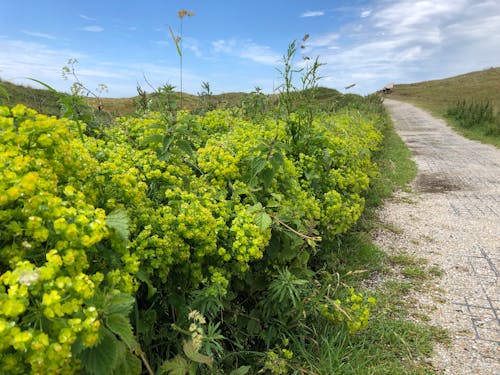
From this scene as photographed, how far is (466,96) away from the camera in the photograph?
115 ft

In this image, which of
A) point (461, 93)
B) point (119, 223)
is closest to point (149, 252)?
point (119, 223)

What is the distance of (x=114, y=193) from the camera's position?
5.29 feet

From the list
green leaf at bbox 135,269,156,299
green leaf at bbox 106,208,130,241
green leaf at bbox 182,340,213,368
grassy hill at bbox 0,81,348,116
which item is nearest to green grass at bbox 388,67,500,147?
grassy hill at bbox 0,81,348,116

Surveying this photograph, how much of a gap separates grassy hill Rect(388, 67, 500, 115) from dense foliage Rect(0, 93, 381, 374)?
26.0 m

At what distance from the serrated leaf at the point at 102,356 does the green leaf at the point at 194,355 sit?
517 millimetres

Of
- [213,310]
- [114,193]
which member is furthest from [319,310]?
[114,193]

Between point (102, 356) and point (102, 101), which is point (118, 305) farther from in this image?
point (102, 101)

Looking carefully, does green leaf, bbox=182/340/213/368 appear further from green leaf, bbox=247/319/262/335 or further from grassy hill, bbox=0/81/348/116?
grassy hill, bbox=0/81/348/116

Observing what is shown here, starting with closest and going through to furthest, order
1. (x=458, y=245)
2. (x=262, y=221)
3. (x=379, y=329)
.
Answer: (x=262, y=221)
(x=379, y=329)
(x=458, y=245)

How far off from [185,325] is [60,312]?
97cm

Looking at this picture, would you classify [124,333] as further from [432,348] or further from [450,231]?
[450,231]

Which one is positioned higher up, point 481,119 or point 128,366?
point 128,366

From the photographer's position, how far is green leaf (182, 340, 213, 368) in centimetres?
163

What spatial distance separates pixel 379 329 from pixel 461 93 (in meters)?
41.3
